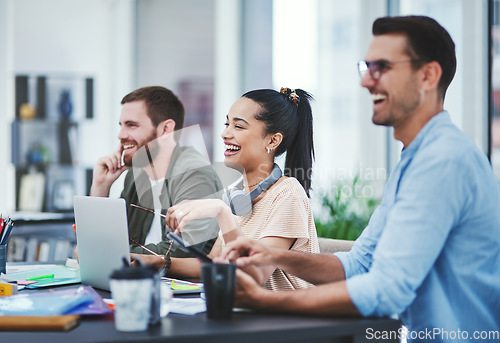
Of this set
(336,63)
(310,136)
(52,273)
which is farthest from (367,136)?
(52,273)

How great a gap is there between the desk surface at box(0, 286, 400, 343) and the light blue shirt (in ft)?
0.21

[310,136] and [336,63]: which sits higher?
[336,63]

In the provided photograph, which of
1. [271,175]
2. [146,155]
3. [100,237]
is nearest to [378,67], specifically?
[271,175]

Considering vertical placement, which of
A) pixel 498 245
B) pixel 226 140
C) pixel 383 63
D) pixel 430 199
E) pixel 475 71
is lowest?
pixel 498 245

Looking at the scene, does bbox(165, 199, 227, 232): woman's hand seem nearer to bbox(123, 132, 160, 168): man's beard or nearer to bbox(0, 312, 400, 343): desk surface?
bbox(0, 312, 400, 343): desk surface

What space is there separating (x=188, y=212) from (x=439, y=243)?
67cm

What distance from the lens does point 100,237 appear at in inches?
64.2

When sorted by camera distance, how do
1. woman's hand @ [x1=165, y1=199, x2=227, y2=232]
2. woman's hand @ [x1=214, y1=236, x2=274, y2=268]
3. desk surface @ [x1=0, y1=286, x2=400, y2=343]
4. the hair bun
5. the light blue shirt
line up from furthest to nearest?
the hair bun < woman's hand @ [x1=165, y1=199, x2=227, y2=232] < woman's hand @ [x1=214, y1=236, x2=274, y2=268] < the light blue shirt < desk surface @ [x1=0, y1=286, x2=400, y2=343]

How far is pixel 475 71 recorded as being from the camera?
3154 millimetres

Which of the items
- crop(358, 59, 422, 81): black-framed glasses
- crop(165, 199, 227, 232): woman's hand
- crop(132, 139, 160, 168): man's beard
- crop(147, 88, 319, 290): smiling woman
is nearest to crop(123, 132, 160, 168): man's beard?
crop(132, 139, 160, 168): man's beard

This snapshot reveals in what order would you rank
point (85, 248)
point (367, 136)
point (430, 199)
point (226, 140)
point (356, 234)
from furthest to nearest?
point (367, 136) → point (356, 234) → point (226, 140) → point (85, 248) → point (430, 199)

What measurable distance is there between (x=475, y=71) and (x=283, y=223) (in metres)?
1.92

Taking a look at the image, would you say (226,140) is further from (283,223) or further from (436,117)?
(436,117)

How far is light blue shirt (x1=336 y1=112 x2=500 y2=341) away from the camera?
1.20 meters
